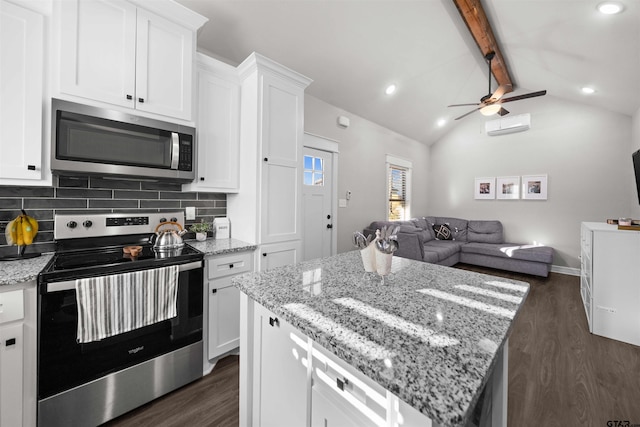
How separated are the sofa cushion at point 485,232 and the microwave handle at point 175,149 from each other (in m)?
5.51

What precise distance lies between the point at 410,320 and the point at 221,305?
1.63 metres

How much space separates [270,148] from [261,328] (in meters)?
1.64

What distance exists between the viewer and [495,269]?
190 inches

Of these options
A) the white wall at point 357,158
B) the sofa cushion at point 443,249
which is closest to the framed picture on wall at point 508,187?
the sofa cushion at point 443,249

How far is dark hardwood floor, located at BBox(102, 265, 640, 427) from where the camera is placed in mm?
1540

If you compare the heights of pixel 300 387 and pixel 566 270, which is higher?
pixel 300 387

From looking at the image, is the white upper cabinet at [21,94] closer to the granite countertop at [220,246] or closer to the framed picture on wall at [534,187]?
the granite countertop at [220,246]

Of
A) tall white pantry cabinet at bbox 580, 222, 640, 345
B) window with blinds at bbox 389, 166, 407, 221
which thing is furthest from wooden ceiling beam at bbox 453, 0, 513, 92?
window with blinds at bbox 389, 166, 407, 221

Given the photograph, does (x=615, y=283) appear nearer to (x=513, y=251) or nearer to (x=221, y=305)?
(x=513, y=251)

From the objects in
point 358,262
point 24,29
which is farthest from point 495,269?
point 24,29

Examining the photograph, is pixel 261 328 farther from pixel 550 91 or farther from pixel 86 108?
pixel 550 91

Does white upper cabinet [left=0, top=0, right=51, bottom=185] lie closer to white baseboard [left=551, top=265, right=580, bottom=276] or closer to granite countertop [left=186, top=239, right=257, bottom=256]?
granite countertop [left=186, top=239, right=257, bottom=256]

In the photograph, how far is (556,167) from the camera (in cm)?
471

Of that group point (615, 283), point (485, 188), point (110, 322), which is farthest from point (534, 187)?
point (110, 322)
